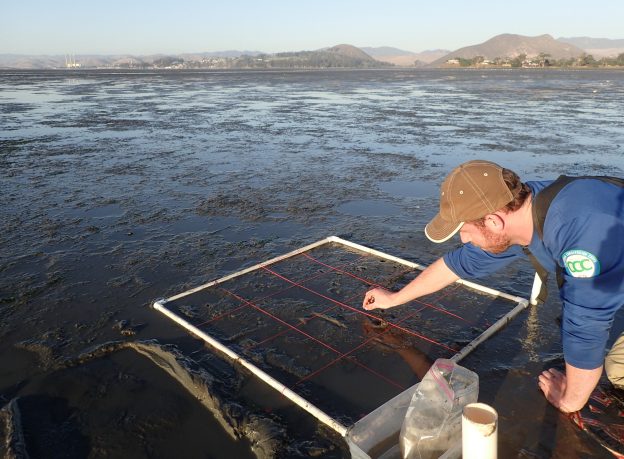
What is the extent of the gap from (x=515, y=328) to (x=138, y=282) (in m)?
3.67

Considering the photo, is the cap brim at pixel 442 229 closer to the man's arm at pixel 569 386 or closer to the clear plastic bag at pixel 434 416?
the clear plastic bag at pixel 434 416

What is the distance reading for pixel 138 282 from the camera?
4.60 metres

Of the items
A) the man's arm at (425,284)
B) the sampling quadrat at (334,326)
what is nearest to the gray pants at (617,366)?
the sampling quadrat at (334,326)

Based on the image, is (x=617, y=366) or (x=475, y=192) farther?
(x=617, y=366)

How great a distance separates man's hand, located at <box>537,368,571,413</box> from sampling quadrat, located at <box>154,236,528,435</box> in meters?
0.55

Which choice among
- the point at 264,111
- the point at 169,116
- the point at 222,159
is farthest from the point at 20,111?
the point at 222,159

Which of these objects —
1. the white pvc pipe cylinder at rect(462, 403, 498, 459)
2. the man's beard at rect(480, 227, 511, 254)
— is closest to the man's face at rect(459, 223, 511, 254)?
the man's beard at rect(480, 227, 511, 254)

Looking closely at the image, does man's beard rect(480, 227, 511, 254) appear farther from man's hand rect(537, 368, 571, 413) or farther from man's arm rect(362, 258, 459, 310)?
man's hand rect(537, 368, 571, 413)

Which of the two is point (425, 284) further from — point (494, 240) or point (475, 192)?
point (475, 192)

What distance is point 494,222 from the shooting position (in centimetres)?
224

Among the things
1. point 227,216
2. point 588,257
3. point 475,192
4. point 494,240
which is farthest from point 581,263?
point 227,216

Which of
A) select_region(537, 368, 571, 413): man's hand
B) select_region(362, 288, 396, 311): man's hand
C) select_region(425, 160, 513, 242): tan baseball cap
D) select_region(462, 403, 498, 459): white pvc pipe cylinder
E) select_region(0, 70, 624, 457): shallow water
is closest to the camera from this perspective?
select_region(462, 403, 498, 459): white pvc pipe cylinder

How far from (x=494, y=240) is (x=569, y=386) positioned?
942mm

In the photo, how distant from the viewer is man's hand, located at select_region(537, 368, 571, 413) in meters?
2.68
